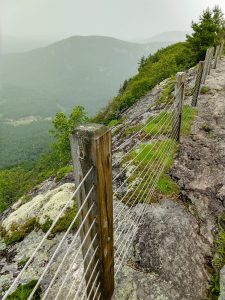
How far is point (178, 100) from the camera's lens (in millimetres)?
7449

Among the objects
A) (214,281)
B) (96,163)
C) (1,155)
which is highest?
(96,163)

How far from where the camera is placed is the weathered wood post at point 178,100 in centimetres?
715

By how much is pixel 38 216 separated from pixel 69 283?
7.93 ft

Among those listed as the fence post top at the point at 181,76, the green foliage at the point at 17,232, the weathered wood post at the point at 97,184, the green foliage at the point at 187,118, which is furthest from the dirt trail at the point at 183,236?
the green foliage at the point at 17,232

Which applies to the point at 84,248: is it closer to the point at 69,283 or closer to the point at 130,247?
the point at 69,283

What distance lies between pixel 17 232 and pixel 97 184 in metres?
4.68

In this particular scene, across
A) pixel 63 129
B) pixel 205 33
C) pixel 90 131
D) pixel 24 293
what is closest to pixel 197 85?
pixel 24 293

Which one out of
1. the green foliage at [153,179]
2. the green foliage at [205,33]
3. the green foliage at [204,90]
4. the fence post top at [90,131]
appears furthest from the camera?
the green foliage at [205,33]

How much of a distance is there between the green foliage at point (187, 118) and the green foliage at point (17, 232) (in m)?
5.40

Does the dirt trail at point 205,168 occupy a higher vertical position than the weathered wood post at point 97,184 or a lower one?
lower

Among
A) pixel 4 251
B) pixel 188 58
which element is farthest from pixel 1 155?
pixel 4 251

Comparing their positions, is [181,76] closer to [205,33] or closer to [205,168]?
[205,168]

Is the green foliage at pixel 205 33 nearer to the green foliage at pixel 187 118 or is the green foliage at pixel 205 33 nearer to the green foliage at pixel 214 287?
the green foliage at pixel 187 118

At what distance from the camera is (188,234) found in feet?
16.3
